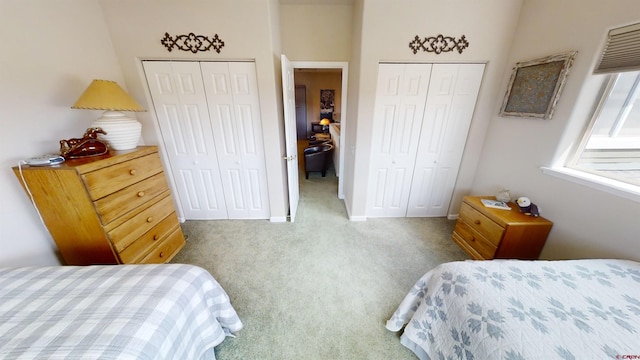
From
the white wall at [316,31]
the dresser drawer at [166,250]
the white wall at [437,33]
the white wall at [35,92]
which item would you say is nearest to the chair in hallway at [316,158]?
the white wall at [316,31]

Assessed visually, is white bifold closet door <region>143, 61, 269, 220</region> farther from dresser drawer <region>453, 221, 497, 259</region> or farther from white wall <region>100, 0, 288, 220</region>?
dresser drawer <region>453, 221, 497, 259</region>

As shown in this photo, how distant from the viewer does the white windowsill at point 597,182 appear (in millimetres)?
1196

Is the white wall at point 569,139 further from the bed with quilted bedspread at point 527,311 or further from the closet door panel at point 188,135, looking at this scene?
the closet door panel at point 188,135

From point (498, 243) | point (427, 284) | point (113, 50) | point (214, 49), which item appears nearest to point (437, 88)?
point (498, 243)

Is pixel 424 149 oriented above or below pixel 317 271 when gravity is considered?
above

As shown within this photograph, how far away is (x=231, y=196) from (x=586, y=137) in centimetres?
329

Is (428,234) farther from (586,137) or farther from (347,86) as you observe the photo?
(347,86)

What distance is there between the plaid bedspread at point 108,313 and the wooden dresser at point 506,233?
7.01 ft

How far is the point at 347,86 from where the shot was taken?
2.79 meters

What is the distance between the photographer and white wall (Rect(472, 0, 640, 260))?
1.26 metres

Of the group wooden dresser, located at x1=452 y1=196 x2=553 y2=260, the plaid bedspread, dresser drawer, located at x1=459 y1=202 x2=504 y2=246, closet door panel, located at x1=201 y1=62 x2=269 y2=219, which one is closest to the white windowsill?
wooden dresser, located at x1=452 y1=196 x2=553 y2=260

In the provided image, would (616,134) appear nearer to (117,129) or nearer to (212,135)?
(212,135)

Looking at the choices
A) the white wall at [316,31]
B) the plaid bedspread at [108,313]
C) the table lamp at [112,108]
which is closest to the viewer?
the plaid bedspread at [108,313]

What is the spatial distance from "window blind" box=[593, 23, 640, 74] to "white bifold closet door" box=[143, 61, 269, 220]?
8.75 ft
